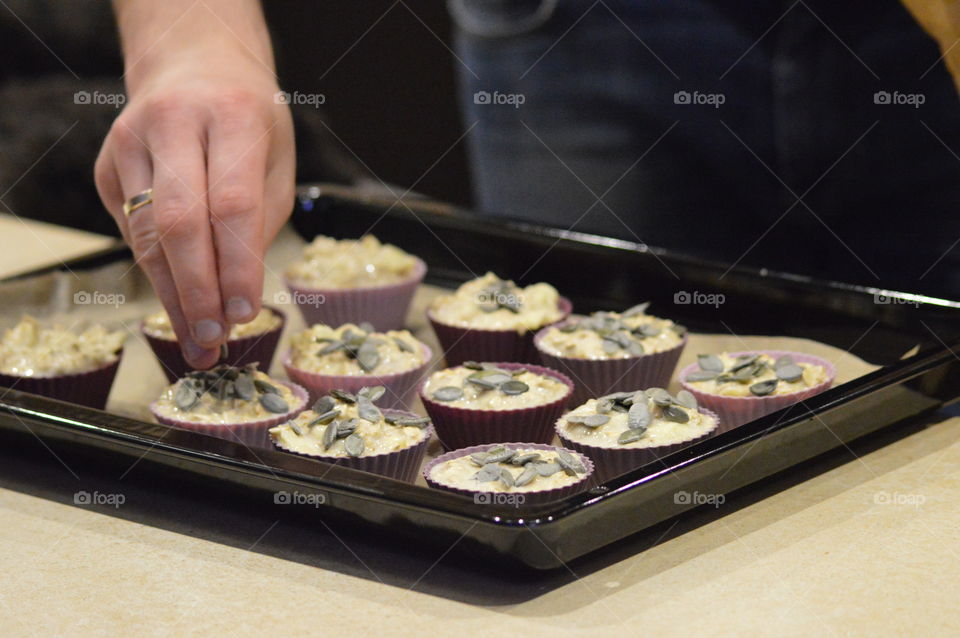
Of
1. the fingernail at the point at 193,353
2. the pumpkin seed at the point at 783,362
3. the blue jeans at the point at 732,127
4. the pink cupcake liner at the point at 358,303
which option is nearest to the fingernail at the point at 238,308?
the fingernail at the point at 193,353

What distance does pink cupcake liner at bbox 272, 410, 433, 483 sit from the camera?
1.72m

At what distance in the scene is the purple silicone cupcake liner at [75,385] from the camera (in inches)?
82.7

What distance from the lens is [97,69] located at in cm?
426

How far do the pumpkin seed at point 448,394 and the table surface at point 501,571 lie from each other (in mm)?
447

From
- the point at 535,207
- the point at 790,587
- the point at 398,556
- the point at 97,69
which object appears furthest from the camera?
the point at 97,69

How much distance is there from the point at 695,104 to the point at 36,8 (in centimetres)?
280

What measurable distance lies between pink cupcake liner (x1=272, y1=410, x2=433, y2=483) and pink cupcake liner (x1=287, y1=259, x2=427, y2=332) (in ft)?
2.36

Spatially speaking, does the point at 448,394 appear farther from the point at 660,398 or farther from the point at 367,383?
the point at 660,398

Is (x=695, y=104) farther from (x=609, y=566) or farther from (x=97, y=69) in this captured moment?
(x=97, y=69)

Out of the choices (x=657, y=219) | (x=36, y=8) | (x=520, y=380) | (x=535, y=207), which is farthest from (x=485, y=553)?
(x=36, y=8)

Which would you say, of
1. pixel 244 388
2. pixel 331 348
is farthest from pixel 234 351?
pixel 244 388

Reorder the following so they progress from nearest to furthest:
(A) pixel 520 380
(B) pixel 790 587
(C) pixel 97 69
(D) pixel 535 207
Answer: (B) pixel 790 587 < (A) pixel 520 380 < (D) pixel 535 207 < (C) pixel 97 69

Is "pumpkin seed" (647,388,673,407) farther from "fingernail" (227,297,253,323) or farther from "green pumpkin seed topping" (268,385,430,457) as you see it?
"fingernail" (227,297,253,323)

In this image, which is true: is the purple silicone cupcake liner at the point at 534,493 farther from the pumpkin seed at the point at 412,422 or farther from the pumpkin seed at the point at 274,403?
the pumpkin seed at the point at 274,403
